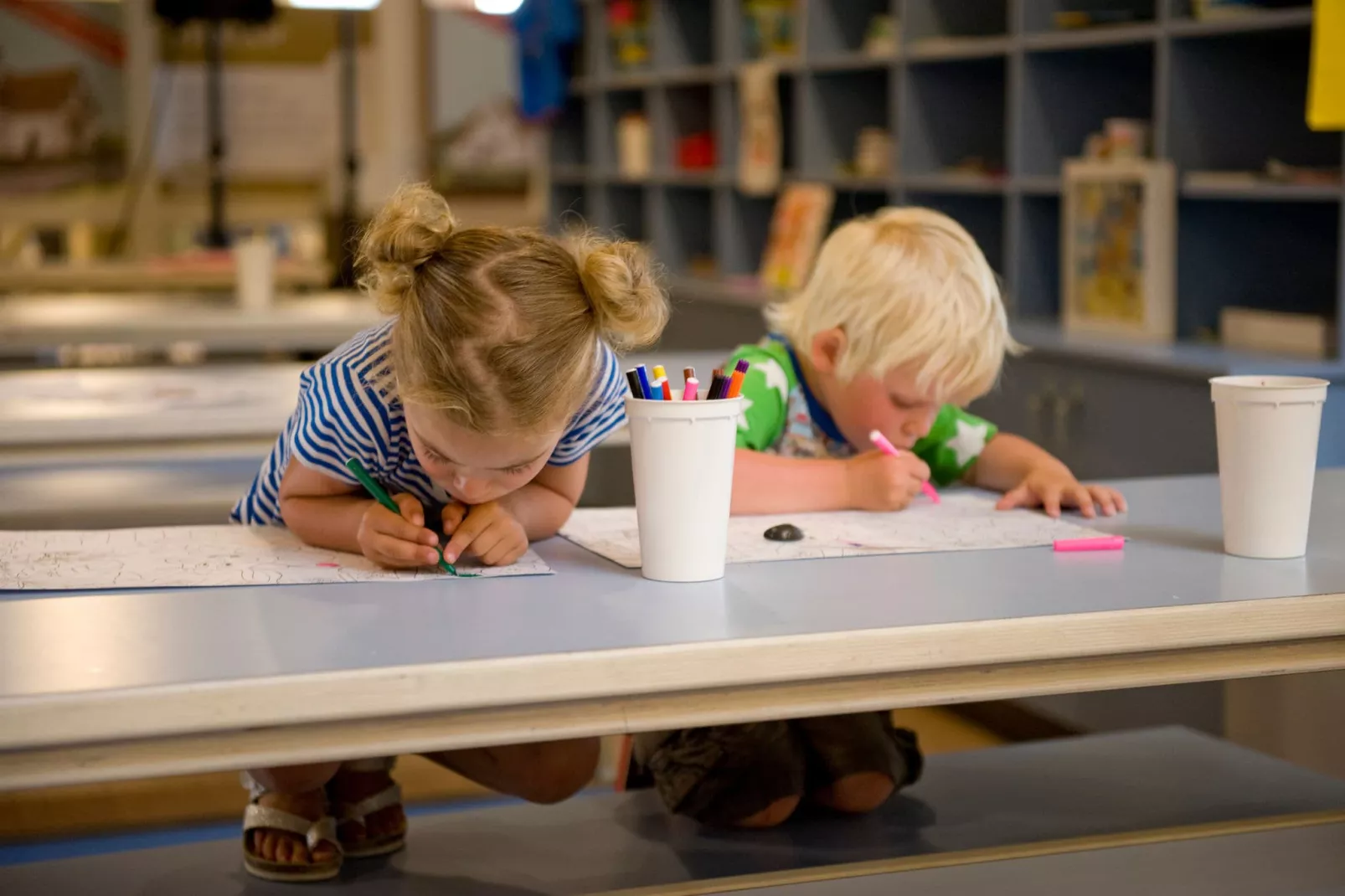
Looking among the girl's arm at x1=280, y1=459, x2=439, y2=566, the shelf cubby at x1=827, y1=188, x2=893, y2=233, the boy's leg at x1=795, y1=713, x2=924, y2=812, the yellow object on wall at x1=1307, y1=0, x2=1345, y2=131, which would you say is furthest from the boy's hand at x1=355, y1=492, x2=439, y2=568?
the shelf cubby at x1=827, y1=188, x2=893, y2=233

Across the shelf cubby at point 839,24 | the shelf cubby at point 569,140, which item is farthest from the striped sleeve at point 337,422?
the shelf cubby at point 569,140

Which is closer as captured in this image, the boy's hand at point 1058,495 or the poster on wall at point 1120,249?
the boy's hand at point 1058,495

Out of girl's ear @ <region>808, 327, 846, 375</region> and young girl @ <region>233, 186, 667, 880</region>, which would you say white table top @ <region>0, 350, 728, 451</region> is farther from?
young girl @ <region>233, 186, 667, 880</region>

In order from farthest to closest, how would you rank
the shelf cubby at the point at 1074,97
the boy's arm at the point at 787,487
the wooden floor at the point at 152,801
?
the shelf cubby at the point at 1074,97 → the wooden floor at the point at 152,801 → the boy's arm at the point at 787,487

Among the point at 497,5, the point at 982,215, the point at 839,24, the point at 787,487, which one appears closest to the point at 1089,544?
the point at 787,487

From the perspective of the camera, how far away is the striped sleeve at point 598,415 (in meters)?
1.41

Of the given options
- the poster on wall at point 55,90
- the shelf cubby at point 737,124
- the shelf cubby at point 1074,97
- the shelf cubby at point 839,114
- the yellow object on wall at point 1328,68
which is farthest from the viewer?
the poster on wall at point 55,90

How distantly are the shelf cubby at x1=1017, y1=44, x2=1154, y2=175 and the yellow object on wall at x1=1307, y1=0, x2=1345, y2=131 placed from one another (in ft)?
2.90

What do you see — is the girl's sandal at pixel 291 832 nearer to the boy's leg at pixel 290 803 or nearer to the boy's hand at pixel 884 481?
the boy's leg at pixel 290 803

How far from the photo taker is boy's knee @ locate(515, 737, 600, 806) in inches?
59.9

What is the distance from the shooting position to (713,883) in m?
1.34

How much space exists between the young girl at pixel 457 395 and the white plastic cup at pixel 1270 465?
0.48 metres

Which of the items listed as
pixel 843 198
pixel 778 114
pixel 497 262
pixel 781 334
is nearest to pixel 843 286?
pixel 781 334

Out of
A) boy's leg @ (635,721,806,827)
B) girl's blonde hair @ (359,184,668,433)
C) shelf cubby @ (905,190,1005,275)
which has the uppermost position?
shelf cubby @ (905,190,1005,275)
